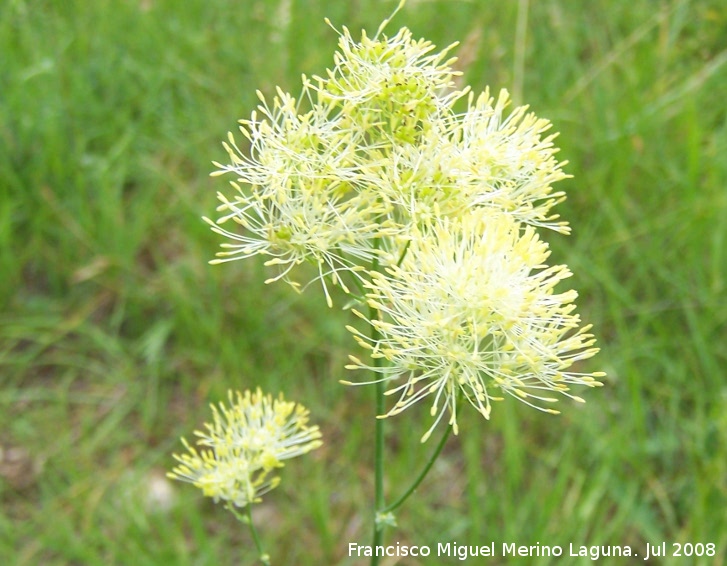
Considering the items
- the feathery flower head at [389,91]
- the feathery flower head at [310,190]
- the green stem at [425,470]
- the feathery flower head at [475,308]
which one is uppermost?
the feathery flower head at [389,91]

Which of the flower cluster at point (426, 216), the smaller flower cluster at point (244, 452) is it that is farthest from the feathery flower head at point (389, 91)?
the smaller flower cluster at point (244, 452)

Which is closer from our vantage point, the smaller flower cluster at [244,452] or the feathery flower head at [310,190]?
the feathery flower head at [310,190]

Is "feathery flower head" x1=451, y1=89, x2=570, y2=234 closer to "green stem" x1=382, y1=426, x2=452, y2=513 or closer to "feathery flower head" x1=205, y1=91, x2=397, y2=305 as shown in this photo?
"feathery flower head" x1=205, y1=91, x2=397, y2=305

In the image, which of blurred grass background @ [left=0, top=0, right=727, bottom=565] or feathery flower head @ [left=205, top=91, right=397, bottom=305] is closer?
feathery flower head @ [left=205, top=91, right=397, bottom=305]

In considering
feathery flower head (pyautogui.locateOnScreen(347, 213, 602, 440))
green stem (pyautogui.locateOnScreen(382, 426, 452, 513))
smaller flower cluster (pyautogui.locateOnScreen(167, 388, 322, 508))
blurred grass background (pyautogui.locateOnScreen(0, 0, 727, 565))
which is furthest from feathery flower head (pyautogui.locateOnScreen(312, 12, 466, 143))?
blurred grass background (pyautogui.locateOnScreen(0, 0, 727, 565))

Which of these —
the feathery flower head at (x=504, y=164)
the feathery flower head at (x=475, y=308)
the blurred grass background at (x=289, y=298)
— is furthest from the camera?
the blurred grass background at (x=289, y=298)

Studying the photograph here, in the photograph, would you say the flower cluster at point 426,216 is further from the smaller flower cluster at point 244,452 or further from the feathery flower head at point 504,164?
the smaller flower cluster at point 244,452

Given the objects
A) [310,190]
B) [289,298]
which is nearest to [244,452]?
[310,190]
